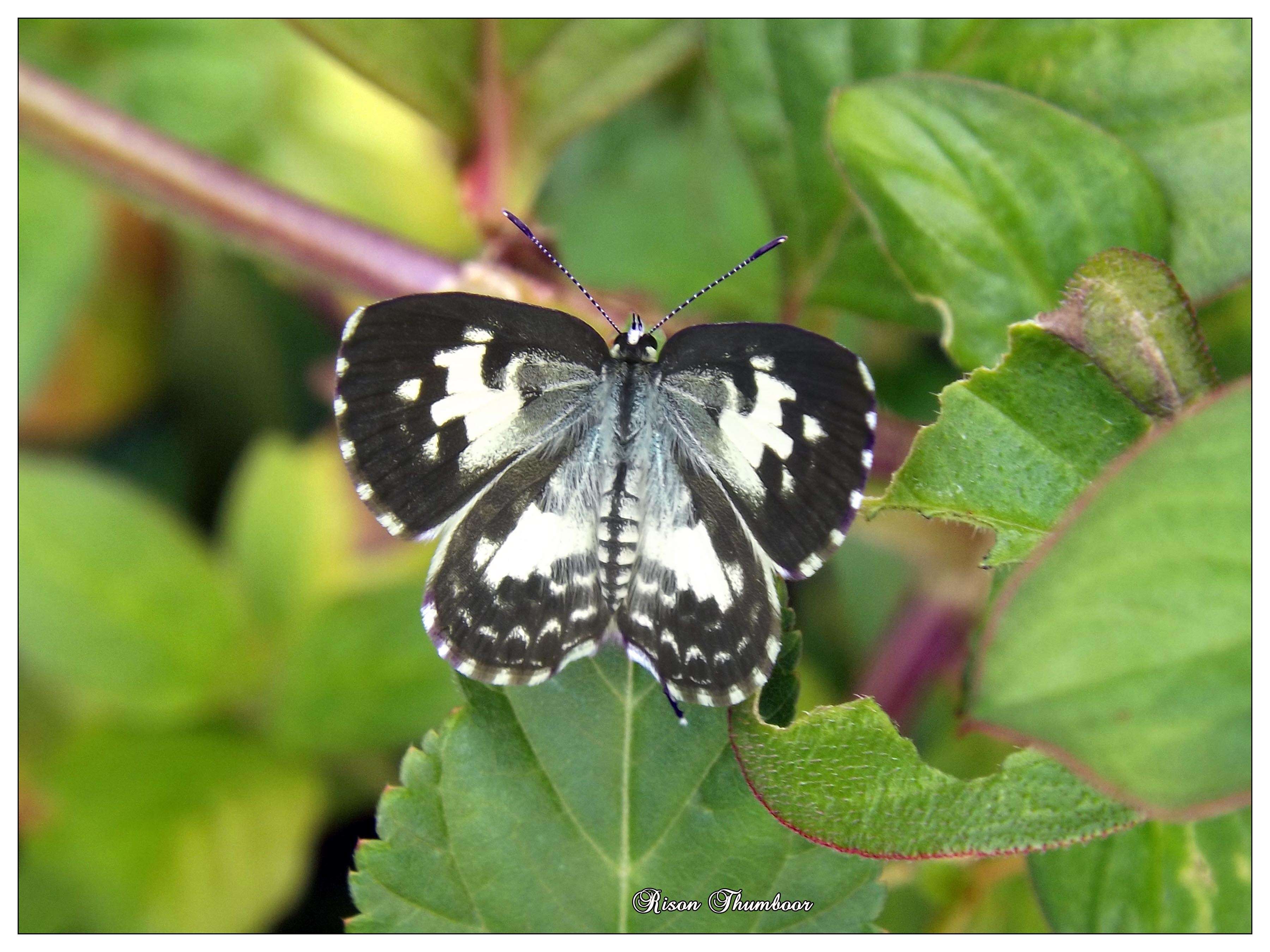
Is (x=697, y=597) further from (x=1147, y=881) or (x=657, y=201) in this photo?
(x=657, y=201)

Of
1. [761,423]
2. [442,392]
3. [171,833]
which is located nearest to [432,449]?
[442,392]

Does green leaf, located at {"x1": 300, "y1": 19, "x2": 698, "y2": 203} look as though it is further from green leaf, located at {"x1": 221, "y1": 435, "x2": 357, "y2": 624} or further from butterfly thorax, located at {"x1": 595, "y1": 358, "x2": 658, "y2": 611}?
green leaf, located at {"x1": 221, "y1": 435, "x2": 357, "y2": 624}

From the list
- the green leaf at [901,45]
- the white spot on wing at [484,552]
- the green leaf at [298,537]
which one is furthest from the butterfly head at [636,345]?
the green leaf at [298,537]

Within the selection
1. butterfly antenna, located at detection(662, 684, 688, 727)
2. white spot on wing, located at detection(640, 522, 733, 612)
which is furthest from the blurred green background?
butterfly antenna, located at detection(662, 684, 688, 727)

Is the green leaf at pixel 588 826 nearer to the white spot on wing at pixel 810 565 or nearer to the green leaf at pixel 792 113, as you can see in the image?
the white spot on wing at pixel 810 565

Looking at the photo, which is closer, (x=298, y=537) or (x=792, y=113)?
(x=792, y=113)

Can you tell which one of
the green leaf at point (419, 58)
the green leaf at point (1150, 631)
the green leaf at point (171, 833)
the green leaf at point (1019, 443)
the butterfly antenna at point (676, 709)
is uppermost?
the green leaf at point (419, 58)
